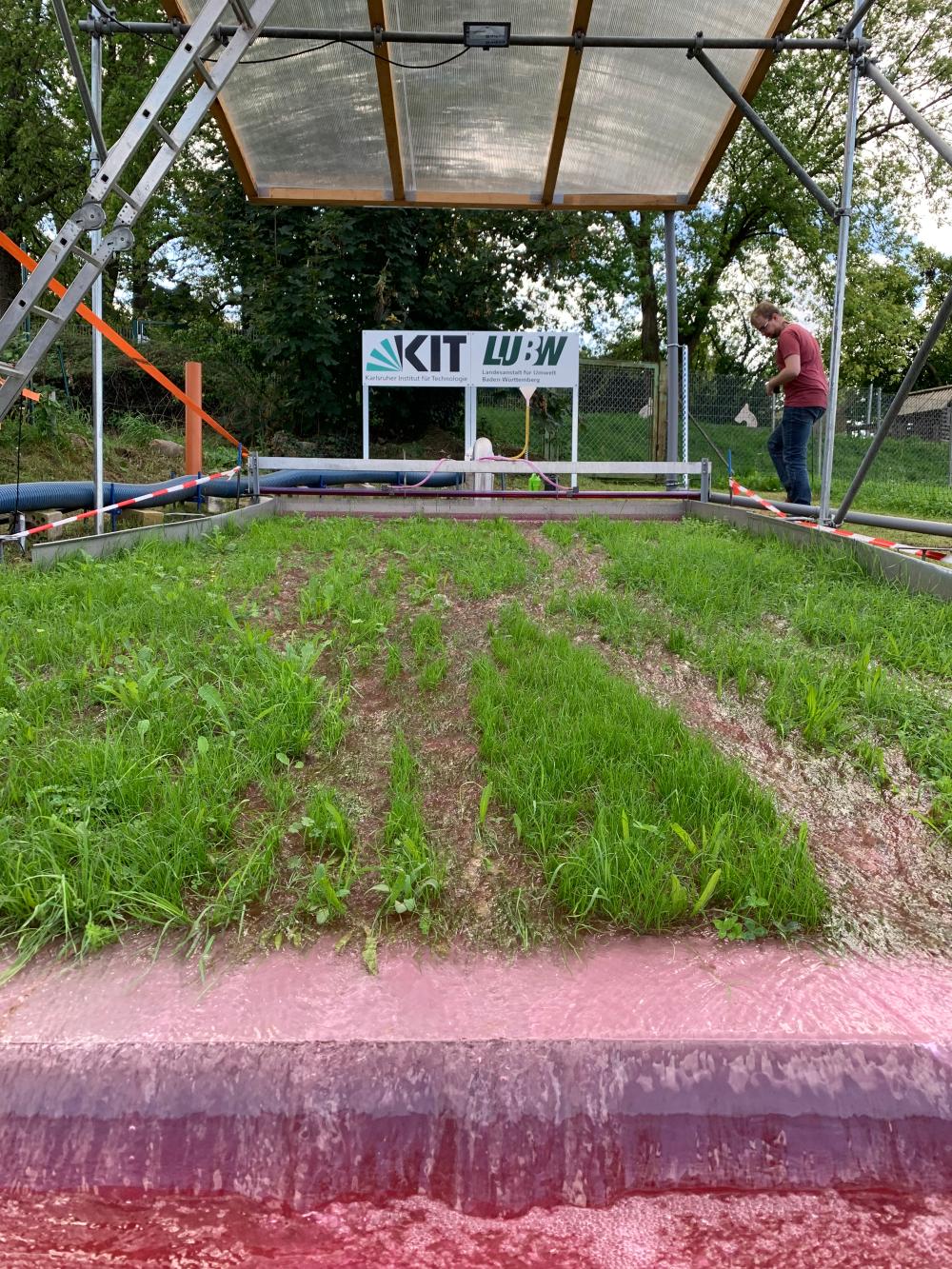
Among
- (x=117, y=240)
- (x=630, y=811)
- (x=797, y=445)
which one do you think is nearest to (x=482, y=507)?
(x=797, y=445)

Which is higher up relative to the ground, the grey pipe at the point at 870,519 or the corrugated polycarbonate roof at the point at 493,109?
the corrugated polycarbonate roof at the point at 493,109

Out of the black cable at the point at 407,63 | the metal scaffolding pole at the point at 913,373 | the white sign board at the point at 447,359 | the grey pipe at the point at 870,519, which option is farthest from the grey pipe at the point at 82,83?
the white sign board at the point at 447,359

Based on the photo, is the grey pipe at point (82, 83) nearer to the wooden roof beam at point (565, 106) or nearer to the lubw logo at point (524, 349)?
the wooden roof beam at point (565, 106)

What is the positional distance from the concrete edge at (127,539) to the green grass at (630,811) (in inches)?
125

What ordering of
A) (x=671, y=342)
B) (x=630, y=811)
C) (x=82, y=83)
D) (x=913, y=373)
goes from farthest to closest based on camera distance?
(x=671, y=342) → (x=913, y=373) → (x=82, y=83) → (x=630, y=811)

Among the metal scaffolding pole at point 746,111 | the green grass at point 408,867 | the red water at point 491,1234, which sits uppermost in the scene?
the metal scaffolding pole at point 746,111

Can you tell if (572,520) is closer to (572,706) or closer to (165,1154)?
(572,706)

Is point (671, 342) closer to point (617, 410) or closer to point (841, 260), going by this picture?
point (841, 260)

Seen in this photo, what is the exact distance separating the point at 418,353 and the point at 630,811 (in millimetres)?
9234

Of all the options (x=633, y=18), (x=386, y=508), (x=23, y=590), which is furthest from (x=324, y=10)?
(x=23, y=590)

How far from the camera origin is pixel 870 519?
6008 mm

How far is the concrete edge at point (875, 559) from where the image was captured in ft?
14.0

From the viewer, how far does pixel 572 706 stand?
3.00 metres

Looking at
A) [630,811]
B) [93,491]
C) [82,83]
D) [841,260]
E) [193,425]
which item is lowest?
[630,811]
